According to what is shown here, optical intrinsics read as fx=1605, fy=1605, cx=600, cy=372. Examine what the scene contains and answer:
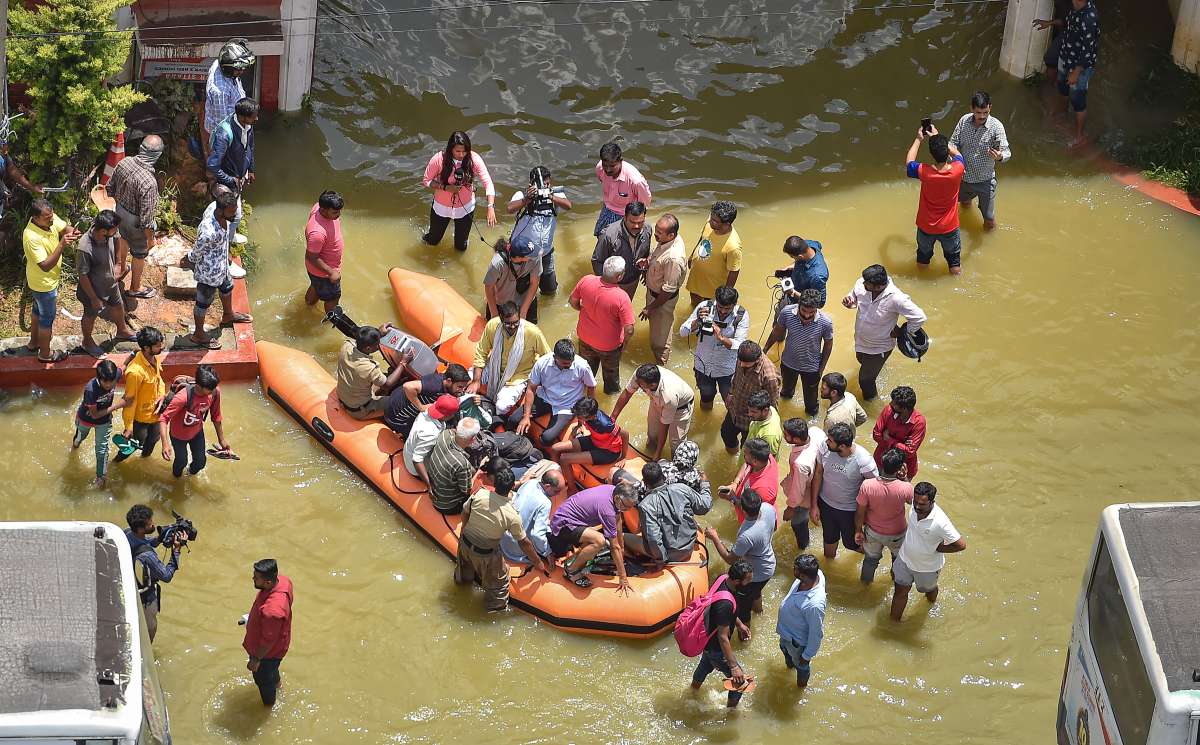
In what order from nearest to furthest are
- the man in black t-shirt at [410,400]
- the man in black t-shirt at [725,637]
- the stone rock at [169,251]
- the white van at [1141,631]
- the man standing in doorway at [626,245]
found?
the white van at [1141,631] < the man in black t-shirt at [725,637] < the man in black t-shirt at [410,400] < the man standing in doorway at [626,245] < the stone rock at [169,251]

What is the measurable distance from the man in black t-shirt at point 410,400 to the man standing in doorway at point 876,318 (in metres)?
3.26

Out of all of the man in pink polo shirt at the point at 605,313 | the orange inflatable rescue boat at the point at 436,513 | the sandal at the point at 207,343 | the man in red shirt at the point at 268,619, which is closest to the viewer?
the man in red shirt at the point at 268,619

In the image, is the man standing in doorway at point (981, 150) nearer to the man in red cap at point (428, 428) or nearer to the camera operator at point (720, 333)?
the camera operator at point (720, 333)

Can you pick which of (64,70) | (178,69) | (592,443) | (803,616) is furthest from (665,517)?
(178,69)

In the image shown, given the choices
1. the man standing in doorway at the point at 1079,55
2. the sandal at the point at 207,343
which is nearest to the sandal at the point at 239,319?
the sandal at the point at 207,343

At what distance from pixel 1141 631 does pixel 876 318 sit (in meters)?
5.19

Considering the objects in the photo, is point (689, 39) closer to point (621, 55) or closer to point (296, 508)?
point (621, 55)

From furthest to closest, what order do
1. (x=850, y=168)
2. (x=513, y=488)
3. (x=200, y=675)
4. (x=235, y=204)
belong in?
(x=850, y=168)
(x=235, y=204)
(x=513, y=488)
(x=200, y=675)

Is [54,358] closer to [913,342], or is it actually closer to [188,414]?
[188,414]

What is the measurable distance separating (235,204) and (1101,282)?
7.88 m

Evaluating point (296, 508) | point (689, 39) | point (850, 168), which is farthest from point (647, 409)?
point (689, 39)

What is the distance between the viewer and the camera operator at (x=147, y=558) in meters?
10.1

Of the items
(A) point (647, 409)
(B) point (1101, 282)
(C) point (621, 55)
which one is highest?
(C) point (621, 55)

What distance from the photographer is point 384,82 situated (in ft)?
53.3
